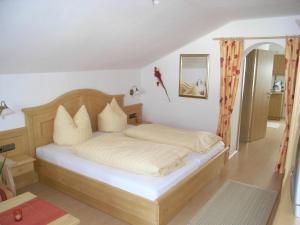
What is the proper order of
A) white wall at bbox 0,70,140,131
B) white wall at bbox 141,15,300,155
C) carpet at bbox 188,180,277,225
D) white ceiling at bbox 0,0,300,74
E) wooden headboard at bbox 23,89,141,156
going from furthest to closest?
white wall at bbox 141,15,300,155 → wooden headboard at bbox 23,89,141,156 → white wall at bbox 0,70,140,131 → carpet at bbox 188,180,277,225 → white ceiling at bbox 0,0,300,74

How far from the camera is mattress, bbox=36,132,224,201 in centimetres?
239

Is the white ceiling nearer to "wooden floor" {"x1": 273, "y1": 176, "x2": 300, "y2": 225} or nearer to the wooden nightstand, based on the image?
the wooden nightstand

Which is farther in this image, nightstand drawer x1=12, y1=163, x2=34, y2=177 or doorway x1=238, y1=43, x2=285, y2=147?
doorway x1=238, y1=43, x2=285, y2=147

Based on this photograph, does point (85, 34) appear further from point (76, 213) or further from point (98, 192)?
point (76, 213)

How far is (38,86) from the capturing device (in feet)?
11.0

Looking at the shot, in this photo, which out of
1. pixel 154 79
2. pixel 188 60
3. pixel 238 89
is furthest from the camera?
pixel 154 79

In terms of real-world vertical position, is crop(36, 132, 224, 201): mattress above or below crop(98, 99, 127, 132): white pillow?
below

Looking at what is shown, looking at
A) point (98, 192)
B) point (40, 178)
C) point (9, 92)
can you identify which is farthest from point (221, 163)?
point (9, 92)

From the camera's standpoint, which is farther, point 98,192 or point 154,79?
point 154,79

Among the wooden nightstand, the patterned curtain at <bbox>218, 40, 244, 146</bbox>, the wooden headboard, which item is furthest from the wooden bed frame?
the patterned curtain at <bbox>218, 40, 244, 146</bbox>

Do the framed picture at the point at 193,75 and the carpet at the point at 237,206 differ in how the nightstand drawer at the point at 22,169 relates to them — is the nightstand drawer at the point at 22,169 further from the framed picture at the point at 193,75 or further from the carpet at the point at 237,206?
the framed picture at the point at 193,75

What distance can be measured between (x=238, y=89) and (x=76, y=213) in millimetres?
3111

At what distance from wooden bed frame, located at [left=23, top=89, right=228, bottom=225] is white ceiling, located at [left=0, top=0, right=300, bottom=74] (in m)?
0.54

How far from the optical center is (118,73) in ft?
15.1
